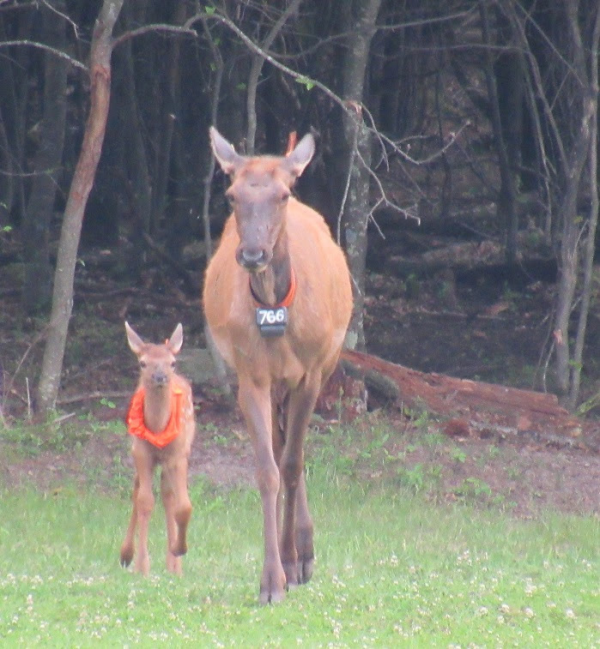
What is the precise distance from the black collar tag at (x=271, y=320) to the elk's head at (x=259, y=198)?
39 centimetres

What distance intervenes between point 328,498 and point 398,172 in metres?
10.4

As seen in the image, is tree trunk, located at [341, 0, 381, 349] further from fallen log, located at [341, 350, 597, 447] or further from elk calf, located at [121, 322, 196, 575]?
elk calf, located at [121, 322, 196, 575]

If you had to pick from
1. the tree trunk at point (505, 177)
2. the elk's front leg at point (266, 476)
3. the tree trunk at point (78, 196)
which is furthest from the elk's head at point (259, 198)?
the tree trunk at point (505, 177)

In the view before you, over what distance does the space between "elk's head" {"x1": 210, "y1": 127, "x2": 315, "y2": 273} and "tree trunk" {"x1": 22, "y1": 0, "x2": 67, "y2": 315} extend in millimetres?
8719

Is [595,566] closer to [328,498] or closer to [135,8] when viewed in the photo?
[328,498]

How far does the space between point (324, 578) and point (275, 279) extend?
1892mm

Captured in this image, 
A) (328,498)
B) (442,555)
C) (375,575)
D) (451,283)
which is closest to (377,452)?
(328,498)

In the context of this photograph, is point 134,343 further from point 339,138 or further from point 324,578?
point 339,138

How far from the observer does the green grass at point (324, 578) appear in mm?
6316

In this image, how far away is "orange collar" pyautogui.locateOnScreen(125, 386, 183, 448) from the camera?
848cm

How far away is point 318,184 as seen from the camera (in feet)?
54.5

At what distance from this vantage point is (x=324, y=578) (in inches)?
300

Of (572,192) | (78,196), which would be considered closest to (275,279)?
(78,196)

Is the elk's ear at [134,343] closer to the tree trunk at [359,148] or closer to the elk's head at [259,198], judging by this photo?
the elk's head at [259,198]
